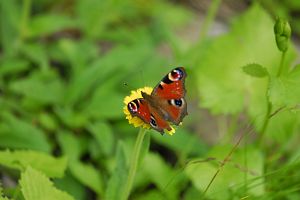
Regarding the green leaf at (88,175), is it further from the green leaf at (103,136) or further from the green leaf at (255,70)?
the green leaf at (255,70)

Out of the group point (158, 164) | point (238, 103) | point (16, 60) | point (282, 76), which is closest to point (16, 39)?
point (16, 60)

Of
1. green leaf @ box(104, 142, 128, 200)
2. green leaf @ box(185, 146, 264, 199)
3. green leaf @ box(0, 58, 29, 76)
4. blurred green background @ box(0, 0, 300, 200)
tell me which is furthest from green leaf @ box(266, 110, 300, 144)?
green leaf @ box(0, 58, 29, 76)

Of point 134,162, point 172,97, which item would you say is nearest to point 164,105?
point 172,97

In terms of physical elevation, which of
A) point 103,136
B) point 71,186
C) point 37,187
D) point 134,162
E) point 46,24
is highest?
point 46,24

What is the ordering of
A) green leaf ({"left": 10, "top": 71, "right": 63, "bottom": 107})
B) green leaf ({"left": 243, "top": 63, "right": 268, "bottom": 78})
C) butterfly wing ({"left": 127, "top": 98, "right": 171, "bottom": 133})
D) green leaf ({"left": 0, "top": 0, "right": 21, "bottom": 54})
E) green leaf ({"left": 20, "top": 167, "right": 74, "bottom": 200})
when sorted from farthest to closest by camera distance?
green leaf ({"left": 0, "top": 0, "right": 21, "bottom": 54}) → green leaf ({"left": 10, "top": 71, "right": 63, "bottom": 107}) → green leaf ({"left": 243, "top": 63, "right": 268, "bottom": 78}) → green leaf ({"left": 20, "top": 167, "right": 74, "bottom": 200}) → butterfly wing ({"left": 127, "top": 98, "right": 171, "bottom": 133})

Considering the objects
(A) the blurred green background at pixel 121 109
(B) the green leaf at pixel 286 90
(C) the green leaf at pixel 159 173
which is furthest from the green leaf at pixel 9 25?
(B) the green leaf at pixel 286 90

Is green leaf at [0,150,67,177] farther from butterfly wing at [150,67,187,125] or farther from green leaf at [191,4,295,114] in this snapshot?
green leaf at [191,4,295,114]

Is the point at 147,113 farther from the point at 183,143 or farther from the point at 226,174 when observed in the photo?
the point at 183,143
